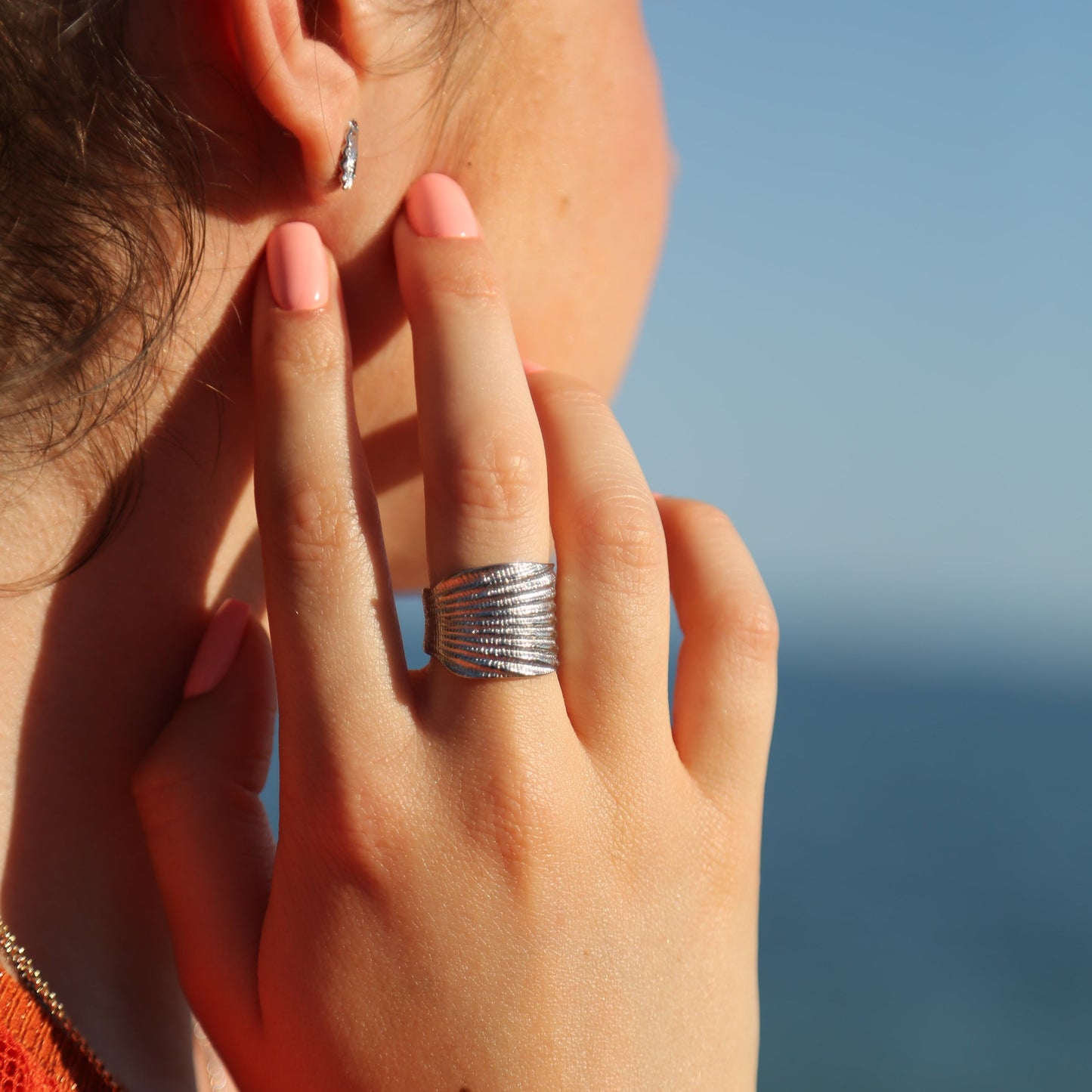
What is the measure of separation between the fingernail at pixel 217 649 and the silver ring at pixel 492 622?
8.1 inches

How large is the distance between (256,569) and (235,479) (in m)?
0.10

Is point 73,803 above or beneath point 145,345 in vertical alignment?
beneath

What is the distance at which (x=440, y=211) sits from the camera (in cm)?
76

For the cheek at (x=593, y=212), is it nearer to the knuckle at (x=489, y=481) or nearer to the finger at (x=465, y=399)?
the finger at (x=465, y=399)

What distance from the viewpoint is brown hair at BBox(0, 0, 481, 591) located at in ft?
2.15

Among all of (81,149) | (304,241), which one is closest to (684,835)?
(304,241)

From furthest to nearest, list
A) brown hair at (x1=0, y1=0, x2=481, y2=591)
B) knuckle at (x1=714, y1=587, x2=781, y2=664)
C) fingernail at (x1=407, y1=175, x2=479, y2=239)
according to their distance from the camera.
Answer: knuckle at (x1=714, y1=587, x2=781, y2=664) → fingernail at (x1=407, y1=175, x2=479, y2=239) → brown hair at (x1=0, y1=0, x2=481, y2=591)

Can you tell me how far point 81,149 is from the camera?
0.67 m

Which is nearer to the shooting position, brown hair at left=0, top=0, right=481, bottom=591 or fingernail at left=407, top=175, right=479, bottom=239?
brown hair at left=0, top=0, right=481, bottom=591

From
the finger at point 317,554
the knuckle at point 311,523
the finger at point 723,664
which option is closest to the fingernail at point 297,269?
the finger at point 317,554

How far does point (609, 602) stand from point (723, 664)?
0.17m

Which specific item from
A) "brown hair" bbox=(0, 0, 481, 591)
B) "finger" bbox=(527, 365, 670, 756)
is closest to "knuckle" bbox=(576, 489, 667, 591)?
"finger" bbox=(527, 365, 670, 756)

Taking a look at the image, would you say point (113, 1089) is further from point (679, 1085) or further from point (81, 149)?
point (81, 149)

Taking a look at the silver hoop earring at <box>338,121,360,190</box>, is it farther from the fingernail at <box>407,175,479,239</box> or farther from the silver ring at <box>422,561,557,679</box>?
the silver ring at <box>422,561,557,679</box>
